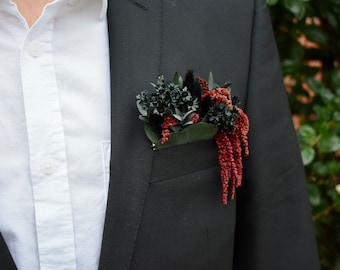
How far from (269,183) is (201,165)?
0.19 meters

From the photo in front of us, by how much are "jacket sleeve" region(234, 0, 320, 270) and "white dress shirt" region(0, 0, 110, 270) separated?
33 cm

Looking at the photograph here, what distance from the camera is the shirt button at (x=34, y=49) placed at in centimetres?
114

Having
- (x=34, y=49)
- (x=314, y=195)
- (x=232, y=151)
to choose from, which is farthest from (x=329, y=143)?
(x=34, y=49)

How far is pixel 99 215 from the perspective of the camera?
1.19 metres

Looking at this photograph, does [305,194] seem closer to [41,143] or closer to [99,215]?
[99,215]

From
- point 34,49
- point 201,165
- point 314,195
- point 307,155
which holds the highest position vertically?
point 34,49

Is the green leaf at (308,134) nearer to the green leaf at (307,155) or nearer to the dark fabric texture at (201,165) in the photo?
the green leaf at (307,155)

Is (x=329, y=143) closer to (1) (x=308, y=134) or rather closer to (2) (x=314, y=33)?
(1) (x=308, y=134)

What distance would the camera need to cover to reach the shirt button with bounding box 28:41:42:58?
114cm

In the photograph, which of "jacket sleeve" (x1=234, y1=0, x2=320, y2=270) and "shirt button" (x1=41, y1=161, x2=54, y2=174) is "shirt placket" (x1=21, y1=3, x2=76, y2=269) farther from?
"jacket sleeve" (x1=234, y1=0, x2=320, y2=270)

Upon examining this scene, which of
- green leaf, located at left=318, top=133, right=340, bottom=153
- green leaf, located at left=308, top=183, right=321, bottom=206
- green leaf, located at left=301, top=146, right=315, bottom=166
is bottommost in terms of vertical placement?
green leaf, located at left=308, top=183, right=321, bottom=206

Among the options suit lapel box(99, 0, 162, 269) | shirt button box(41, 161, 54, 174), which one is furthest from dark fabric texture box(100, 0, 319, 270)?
shirt button box(41, 161, 54, 174)

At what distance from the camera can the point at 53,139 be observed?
115 centimetres

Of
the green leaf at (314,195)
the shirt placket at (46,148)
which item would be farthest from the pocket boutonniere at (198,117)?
the green leaf at (314,195)
